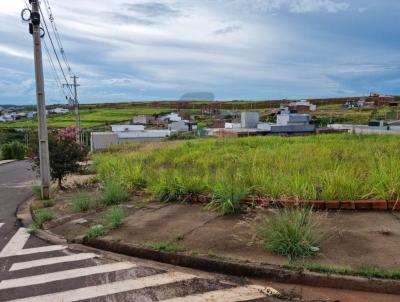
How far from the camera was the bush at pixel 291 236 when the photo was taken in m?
4.97

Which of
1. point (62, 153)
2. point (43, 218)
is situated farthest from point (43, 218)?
point (62, 153)

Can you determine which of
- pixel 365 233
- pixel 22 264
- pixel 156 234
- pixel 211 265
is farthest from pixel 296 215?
pixel 22 264

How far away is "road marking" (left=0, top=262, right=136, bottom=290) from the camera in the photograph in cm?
496

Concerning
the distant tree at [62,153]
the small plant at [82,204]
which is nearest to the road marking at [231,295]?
the small plant at [82,204]

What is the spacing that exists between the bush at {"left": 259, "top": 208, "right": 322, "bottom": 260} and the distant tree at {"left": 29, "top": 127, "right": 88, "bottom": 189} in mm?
8249

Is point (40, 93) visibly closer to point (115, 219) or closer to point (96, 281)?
point (115, 219)

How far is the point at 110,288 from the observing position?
15.3 ft

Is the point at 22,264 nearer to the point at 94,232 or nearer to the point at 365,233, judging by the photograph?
the point at 94,232

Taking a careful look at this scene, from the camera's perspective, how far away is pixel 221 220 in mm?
6625

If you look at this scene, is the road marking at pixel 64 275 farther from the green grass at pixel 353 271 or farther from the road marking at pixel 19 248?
the green grass at pixel 353 271

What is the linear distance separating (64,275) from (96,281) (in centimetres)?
50

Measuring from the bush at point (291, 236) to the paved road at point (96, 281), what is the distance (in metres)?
0.74

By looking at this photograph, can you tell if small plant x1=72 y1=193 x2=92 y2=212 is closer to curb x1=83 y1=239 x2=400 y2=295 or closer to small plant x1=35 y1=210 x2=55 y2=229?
small plant x1=35 y1=210 x2=55 y2=229

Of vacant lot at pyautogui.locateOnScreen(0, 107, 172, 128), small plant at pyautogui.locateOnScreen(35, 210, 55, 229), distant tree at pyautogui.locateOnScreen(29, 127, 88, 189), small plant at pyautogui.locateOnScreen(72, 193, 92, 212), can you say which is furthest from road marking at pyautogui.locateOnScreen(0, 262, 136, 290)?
vacant lot at pyautogui.locateOnScreen(0, 107, 172, 128)
